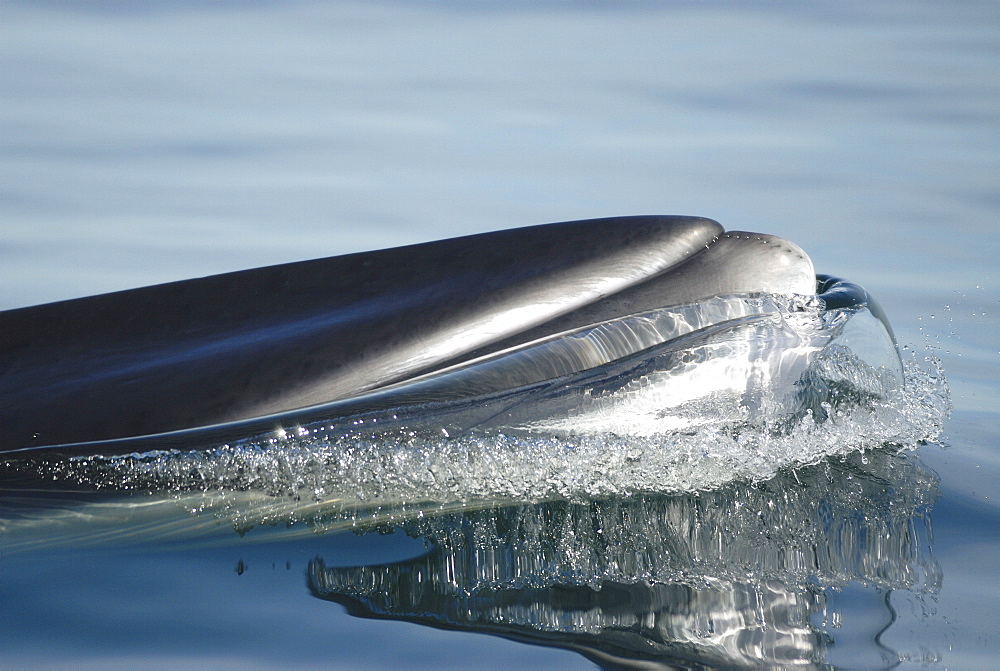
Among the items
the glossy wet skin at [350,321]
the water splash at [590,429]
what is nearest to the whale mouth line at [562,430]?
the water splash at [590,429]

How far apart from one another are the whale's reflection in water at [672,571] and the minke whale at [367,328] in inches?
20.8

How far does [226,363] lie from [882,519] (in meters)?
2.04

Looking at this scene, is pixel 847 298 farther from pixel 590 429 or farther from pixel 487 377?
pixel 487 377

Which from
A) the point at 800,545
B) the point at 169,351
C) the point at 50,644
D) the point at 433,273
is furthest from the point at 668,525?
the point at 169,351

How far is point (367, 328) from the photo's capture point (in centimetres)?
335

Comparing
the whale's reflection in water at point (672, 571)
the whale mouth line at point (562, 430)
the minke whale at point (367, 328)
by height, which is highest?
the minke whale at point (367, 328)

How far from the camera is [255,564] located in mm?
2660

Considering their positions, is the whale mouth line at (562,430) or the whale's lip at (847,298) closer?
the whale mouth line at (562,430)

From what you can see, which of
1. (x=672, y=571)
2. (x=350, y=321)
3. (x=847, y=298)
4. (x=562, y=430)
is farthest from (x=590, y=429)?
(x=847, y=298)

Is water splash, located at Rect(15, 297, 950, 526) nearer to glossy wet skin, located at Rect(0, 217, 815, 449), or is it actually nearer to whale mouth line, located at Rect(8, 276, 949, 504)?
whale mouth line, located at Rect(8, 276, 949, 504)

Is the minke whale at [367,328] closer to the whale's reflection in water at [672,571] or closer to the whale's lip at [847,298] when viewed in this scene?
the whale's lip at [847,298]

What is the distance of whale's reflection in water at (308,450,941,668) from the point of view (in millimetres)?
2209

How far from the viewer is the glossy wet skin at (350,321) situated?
10.4 ft

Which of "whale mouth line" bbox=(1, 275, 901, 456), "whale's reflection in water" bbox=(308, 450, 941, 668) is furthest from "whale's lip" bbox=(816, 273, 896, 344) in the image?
"whale's reflection in water" bbox=(308, 450, 941, 668)
